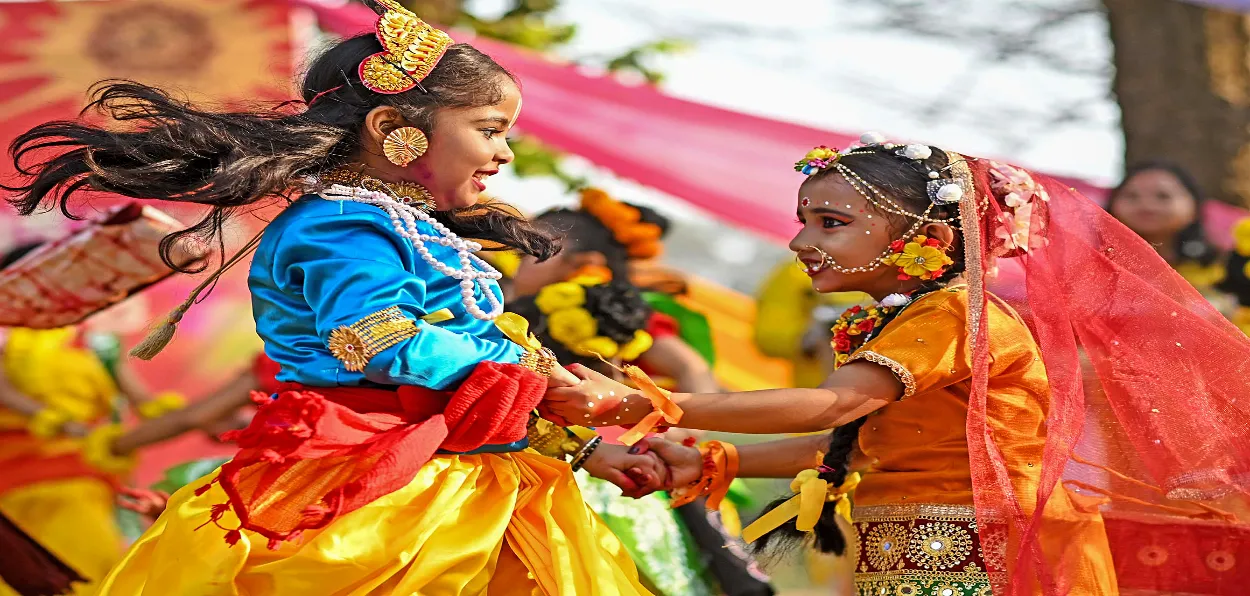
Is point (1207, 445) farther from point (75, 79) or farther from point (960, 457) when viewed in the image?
point (75, 79)

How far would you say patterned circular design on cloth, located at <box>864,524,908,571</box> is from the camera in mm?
3191

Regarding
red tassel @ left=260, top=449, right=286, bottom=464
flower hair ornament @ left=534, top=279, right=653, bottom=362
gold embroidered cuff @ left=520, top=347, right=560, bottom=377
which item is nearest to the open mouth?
gold embroidered cuff @ left=520, top=347, right=560, bottom=377

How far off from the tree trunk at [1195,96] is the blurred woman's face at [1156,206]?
2497mm

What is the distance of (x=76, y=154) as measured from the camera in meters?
2.93

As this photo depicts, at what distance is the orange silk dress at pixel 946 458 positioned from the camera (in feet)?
9.99

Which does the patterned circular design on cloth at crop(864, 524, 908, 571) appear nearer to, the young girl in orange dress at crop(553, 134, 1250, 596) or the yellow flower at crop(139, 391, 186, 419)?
the young girl in orange dress at crop(553, 134, 1250, 596)

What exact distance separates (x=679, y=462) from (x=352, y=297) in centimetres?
115

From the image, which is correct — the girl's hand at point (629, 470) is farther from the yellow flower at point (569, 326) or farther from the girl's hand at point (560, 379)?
the yellow flower at point (569, 326)

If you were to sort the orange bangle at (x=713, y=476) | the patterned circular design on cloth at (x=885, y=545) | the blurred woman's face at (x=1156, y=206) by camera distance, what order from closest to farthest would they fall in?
the patterned circular design on cloth at (x=885, y=545) → the orange bangle at (x=713, y=476) → the blurred woman's face at (x=1156, y=206)

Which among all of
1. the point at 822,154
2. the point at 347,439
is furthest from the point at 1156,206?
the point at 347,439

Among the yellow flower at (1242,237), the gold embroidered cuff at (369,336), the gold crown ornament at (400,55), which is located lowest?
the yellow flower at (1242,237)

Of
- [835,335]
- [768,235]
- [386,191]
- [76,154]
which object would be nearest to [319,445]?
[386,191]

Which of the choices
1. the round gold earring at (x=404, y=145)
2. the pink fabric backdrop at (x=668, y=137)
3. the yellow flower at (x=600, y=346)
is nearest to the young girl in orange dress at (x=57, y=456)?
the pink fabric backdrop at (x=668, y=137)

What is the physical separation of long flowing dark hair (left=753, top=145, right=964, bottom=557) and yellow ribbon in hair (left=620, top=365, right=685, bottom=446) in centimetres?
65
